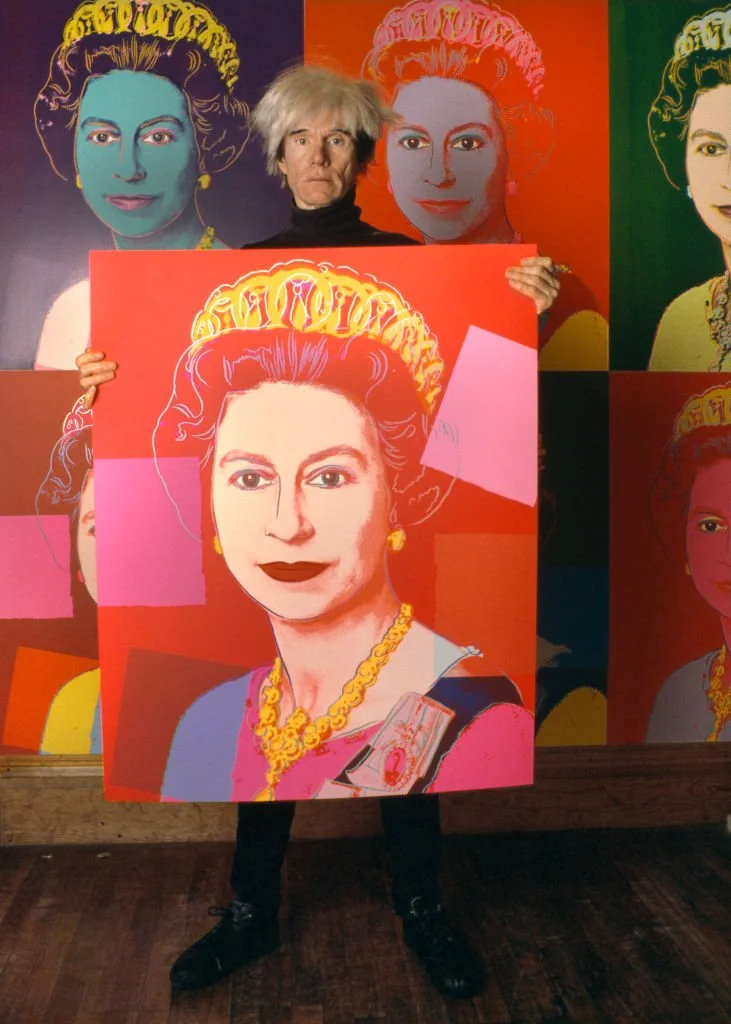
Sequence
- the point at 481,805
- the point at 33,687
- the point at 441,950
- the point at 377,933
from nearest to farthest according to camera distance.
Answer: the point at 441,950 < the point at 377,933 < the point at 33,687 < the point at 481,805

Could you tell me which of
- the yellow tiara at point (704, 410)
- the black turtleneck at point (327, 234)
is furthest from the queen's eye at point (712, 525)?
the black turtleneck at point (327, 234)

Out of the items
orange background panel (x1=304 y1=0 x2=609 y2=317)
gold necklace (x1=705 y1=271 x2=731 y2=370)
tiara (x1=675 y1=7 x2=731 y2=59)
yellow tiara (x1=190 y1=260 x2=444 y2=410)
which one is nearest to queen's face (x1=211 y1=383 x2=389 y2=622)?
yellow tiara (x1=190 y1=260 x2=444 y2=410)

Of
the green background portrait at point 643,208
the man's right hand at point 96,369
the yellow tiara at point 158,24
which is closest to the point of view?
the man's right hand at point 96,369

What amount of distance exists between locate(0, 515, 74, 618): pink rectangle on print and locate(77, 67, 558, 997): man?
79 cm

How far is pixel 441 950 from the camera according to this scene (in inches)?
65.6

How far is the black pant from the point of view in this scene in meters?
1.72

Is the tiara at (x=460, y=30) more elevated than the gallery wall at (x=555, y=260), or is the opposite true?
the tiara at (x=460, y=30)

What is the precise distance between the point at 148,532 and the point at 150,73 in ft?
3.90

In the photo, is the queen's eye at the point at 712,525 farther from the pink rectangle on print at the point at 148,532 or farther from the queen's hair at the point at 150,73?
the queen's hair at the point at 150,73

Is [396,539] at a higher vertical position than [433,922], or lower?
higher

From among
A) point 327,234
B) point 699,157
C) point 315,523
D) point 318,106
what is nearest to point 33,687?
point 315,523

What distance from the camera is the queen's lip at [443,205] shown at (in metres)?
2.17

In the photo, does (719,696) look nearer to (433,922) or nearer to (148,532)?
(433,922)

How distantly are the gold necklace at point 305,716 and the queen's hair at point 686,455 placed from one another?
0.97 metres
